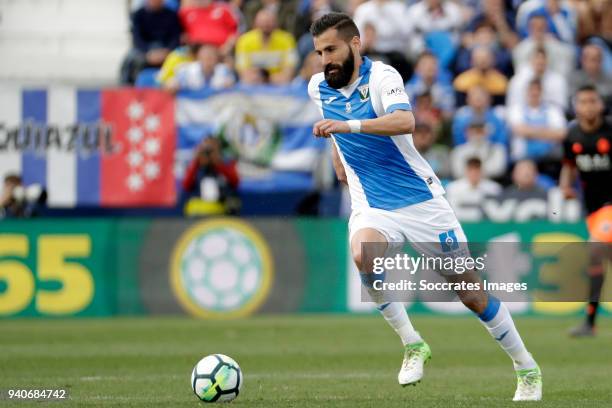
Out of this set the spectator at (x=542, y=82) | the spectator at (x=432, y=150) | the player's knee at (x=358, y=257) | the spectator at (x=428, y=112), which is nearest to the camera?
the player's knee at (x=358, y=257)

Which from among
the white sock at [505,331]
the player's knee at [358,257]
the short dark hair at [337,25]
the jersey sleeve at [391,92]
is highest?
the short dark hair at [337,25]

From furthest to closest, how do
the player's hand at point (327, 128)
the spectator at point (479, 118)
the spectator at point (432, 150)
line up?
the spectator at point (479, 118) < the spectator at point (432, 150) < the player's hand at point (327, 128)

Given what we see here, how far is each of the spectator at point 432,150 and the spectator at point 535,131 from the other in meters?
1.12

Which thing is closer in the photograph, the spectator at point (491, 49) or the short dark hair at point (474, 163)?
the short dark hair at point (474, 163)

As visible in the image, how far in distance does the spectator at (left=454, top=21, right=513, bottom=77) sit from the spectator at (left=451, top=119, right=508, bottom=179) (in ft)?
6.41

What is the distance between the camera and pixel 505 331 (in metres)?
8.49

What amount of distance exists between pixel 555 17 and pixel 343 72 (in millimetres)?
12711

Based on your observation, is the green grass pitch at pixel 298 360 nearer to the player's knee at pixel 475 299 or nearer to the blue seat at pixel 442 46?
the player's knee at pixel 475 299

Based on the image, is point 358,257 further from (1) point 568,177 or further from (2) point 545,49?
(2) point 545,49

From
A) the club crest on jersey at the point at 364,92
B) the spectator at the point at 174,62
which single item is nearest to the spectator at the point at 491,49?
the spectator at the point at 174,62

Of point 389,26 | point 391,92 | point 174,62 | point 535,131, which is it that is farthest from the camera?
point 389,26

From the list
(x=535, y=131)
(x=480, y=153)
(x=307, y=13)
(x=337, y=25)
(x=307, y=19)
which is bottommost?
(x=480, y=153)

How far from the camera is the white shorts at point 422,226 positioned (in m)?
8.64

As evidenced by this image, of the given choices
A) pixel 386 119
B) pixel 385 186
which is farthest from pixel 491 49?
pixel 386 119
